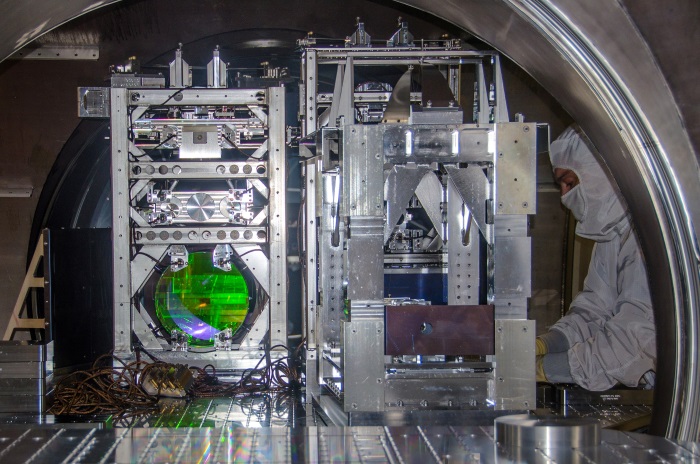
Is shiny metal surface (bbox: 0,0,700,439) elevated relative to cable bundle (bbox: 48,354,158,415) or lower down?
elevated

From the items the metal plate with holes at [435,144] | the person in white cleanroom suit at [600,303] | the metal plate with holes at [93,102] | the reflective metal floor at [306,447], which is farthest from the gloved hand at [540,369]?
the metal plate with holes at [93,102]

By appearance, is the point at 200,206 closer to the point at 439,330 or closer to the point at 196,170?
Answer: the point at 196,170

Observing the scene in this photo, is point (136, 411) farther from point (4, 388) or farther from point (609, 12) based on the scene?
point (609, 12)

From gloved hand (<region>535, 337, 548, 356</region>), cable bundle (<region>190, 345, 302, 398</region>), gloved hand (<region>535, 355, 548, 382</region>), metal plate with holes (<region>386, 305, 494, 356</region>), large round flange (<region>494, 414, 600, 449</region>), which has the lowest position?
cable bundle (<region>190, 345, 302, 398</region>)

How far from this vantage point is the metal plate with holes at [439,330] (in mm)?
4270

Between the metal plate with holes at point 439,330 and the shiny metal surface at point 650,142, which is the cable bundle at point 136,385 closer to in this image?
the metal plate with holes at point 439,330

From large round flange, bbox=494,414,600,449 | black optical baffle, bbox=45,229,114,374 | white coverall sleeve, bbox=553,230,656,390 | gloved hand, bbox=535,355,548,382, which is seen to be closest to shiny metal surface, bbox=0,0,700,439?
large round flange, bbox=494,414,600,449

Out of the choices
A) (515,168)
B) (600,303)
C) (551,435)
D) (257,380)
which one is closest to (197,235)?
(257,380)

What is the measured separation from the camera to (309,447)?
2.89m

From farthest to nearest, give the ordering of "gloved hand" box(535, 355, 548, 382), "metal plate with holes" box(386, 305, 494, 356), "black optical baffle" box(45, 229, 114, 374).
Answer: "gloved hand" box(535, 355, 548, 382), "black optical baffle" box(45, 229, 114, 374), "metal plate with holes" box(386, 305, 494, 356)

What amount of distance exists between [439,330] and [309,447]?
154 centimetres

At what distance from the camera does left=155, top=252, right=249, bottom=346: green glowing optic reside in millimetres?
6414

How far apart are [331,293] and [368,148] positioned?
52.5 inches

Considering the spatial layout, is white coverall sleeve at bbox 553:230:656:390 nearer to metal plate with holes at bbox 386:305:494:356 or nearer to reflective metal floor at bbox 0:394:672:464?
metal plate with holes at bbox 386:305:494:356
